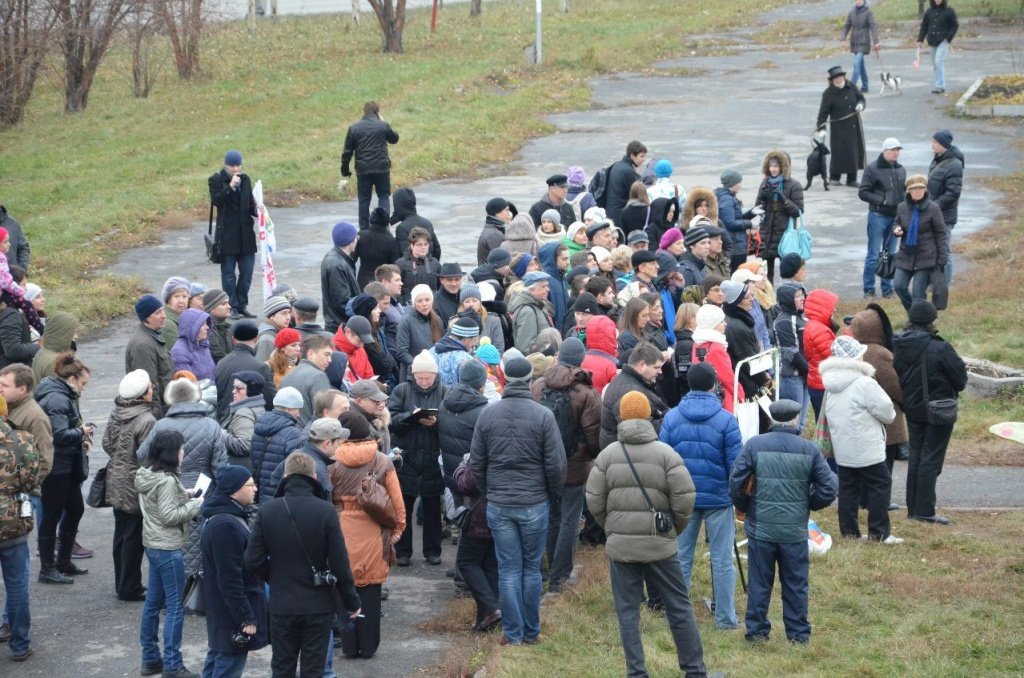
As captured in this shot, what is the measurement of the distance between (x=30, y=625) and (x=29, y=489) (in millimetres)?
976

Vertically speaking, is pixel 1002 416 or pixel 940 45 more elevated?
pixel 940 45

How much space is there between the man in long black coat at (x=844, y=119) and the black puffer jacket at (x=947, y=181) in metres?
4.59

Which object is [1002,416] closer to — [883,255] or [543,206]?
[883,255]

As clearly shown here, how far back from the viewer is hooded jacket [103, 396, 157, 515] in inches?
348

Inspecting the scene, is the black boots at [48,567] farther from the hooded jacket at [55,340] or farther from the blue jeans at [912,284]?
the blue jeans at [912,284]

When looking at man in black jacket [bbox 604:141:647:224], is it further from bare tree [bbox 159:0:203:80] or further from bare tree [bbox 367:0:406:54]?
bare tree [bbox 367:0:406:54]

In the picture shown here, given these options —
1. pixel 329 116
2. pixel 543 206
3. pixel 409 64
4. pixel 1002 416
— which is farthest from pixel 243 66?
pixel 1002 416

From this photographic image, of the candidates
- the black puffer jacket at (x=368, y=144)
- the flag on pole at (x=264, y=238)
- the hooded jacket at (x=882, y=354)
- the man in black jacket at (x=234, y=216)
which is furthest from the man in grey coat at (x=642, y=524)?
the black puffer jacket at (x=368, y=144)

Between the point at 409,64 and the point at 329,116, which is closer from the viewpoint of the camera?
the point at 329,116

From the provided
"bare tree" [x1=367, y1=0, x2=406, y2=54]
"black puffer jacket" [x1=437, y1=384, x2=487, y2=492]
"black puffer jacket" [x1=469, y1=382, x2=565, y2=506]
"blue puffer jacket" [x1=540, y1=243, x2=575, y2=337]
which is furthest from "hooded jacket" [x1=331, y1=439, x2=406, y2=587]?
"bare tree" [x1=367, y1=0, x2=406, y2=54]

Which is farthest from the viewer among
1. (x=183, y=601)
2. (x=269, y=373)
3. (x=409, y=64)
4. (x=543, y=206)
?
(x=409, y=64)

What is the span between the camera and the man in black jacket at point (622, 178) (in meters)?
16.1

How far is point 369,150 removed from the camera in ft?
60.2

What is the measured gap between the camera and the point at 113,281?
17.5 metres
